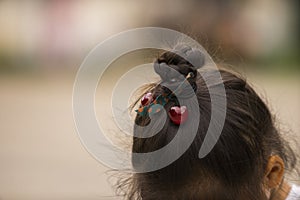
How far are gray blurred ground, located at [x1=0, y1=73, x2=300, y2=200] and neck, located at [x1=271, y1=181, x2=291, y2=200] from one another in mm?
257

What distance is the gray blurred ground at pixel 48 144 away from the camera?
3.03m

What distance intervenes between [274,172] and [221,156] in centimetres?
10

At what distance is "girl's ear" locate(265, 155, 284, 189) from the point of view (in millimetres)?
1216

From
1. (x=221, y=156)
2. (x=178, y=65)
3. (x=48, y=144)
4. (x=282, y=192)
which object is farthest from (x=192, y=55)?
(x=48, y=144)

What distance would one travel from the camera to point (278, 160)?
1229mm

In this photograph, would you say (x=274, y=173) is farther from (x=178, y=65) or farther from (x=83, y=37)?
(x=83, y=37)

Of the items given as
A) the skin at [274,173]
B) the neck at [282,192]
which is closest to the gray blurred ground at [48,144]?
the neck at [282,192]

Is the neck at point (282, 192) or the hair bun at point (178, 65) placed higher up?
the hair bun at point (178, 65)

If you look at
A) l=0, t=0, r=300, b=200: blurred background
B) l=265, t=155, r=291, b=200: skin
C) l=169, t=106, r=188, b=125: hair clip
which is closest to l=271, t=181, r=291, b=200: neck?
l=265, t=155, r=291, b=200: skin

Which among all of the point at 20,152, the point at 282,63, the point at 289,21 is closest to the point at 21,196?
the point at 20,152

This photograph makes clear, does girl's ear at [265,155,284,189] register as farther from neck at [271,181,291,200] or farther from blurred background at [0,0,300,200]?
blurred background at [0,0,300,200]

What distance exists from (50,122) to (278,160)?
3589 mm

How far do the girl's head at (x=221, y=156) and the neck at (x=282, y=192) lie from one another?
89 mm

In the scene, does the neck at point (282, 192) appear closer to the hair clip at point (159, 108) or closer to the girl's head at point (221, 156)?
the girl's head at point (221, 156)
